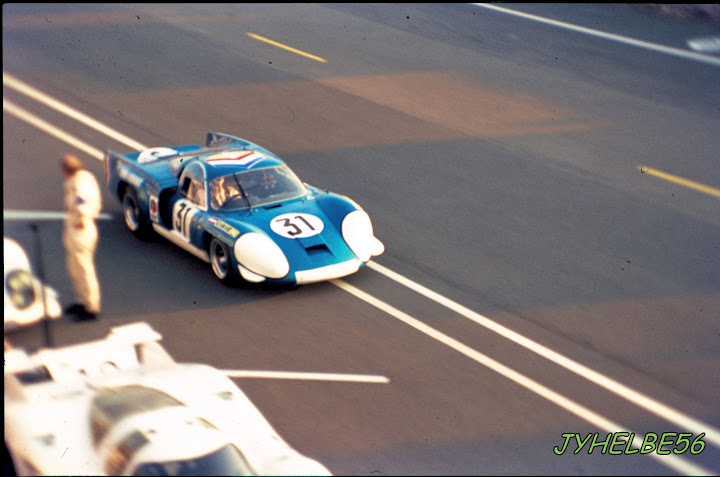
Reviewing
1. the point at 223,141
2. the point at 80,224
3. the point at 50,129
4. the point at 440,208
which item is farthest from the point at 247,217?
the point at 50,129

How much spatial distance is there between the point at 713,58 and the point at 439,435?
14.3 metres

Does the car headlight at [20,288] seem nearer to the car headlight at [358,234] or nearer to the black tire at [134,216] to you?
the black tire at [134,216]

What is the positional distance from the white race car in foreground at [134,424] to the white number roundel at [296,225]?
2275mm

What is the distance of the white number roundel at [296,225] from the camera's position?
10773mm

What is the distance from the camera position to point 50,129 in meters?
15.9

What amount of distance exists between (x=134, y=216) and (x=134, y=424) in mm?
5437

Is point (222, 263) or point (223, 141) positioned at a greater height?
point (223, 141)

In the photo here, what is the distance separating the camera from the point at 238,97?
17.5 metres

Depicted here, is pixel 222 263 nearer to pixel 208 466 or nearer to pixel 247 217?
pixel 247 217

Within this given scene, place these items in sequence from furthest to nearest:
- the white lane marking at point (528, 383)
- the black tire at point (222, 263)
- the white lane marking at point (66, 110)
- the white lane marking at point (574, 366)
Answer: the white lane marking at point (66, 110)
the black tire at point (222, 263)
the white lane marking at point (574, 366)
the white lane marking at point (528, 383)

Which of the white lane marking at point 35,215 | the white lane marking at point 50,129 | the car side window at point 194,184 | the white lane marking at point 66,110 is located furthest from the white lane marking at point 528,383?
the white lane marking at point 66,110

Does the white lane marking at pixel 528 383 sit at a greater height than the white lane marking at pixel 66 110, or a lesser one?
greater

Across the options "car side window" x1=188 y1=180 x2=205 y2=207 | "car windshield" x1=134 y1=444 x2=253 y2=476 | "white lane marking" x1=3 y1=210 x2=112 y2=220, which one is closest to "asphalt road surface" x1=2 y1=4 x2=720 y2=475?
"white lane marking" x1=3 y1=210 x2=112 y2=220

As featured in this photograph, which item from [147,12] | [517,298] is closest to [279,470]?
[517,298]
